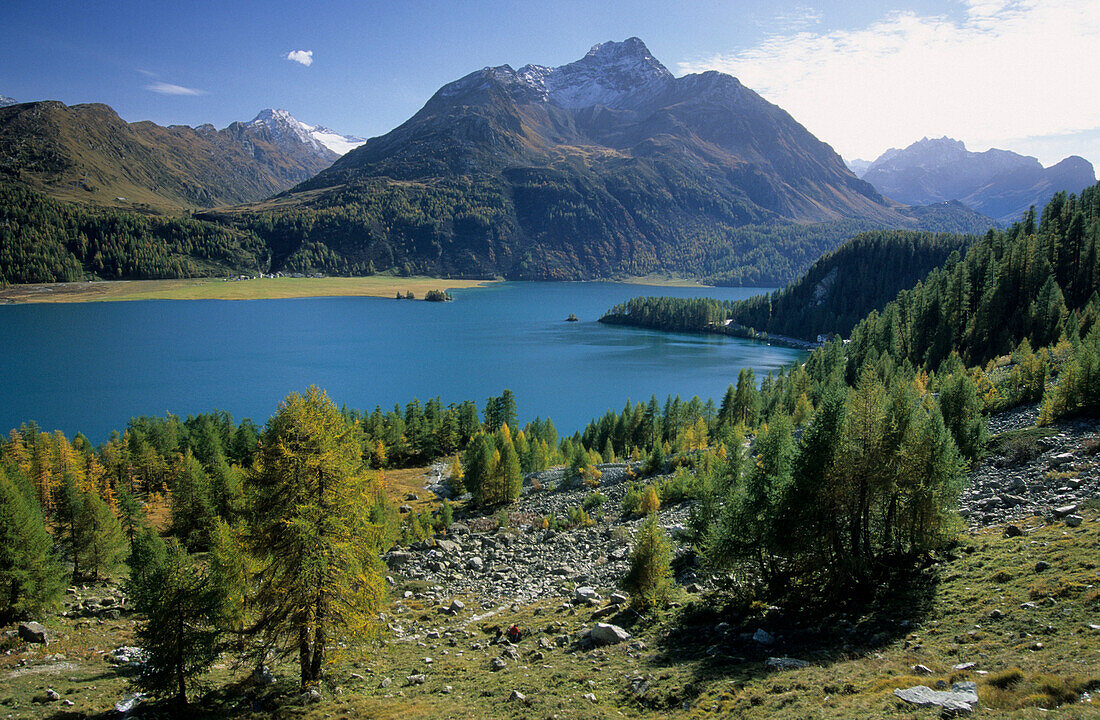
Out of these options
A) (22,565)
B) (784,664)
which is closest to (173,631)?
(22,565)

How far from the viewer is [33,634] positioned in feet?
78.8

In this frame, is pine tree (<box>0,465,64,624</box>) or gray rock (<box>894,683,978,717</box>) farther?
pine tree (<box>0,465,64,624</box>)

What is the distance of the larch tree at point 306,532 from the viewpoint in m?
16.4

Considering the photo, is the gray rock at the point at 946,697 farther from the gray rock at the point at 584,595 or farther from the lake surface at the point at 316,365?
the lake surface at the point at 316,365

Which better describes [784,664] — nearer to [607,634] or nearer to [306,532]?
[607,634]

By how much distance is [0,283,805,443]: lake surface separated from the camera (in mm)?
99688

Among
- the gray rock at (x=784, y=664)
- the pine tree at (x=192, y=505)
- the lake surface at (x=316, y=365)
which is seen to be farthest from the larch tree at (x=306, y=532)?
the lake surface at (x=316, y=365)

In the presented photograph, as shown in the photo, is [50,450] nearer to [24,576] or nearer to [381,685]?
[24,576]

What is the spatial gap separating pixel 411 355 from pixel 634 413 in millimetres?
86659

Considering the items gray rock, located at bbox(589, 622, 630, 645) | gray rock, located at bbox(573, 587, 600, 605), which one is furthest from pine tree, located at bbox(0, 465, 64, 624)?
gray rock, located at bbox(589, 622, 630, 645)

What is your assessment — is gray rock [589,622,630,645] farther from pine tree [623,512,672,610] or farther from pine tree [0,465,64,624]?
pine tree [0,465,64,624]

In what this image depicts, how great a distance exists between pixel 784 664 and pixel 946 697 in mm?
4743

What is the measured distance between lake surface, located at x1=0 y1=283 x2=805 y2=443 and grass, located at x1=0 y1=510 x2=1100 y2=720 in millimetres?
73316

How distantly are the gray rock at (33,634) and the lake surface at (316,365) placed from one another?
234 feet
